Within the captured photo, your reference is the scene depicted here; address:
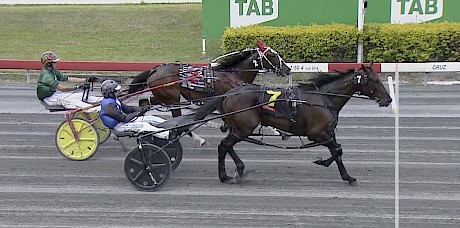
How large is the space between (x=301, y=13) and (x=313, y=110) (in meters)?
10.3

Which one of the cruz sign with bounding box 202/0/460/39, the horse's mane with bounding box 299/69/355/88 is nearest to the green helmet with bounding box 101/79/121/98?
the horse's mane with bounding box 299/69/355/88

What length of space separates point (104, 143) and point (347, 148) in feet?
12.7

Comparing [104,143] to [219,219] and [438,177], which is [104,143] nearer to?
[219,219]

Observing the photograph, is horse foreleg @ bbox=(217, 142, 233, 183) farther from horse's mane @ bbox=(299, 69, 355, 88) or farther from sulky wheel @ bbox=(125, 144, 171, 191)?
horse's mane @ bbox=(299, 69, 355, 88)

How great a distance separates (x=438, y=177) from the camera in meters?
9.01

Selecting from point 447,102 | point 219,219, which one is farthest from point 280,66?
point 447,102

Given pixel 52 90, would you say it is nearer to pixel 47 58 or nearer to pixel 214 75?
pixel 47 58

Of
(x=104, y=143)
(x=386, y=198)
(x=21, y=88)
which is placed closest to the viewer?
(x=386, y=198)

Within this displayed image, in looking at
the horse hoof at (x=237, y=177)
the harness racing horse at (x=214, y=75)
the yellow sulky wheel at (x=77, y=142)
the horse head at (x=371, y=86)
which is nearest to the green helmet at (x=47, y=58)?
the yellow sulky wheel at (x=77, y=142)

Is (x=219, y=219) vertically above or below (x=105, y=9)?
below

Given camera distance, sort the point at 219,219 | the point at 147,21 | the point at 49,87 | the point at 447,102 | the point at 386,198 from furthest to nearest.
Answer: the point at 147,21
the point at 447,102
the point at 49,87
the point at 386,198
the point at 219,219

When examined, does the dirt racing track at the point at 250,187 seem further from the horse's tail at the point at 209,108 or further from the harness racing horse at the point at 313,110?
the horse's tail at the point at 209,108

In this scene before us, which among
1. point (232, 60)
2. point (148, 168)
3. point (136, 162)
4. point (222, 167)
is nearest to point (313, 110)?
point (222, 167)

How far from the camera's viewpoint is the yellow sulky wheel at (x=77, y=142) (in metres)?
9.99
